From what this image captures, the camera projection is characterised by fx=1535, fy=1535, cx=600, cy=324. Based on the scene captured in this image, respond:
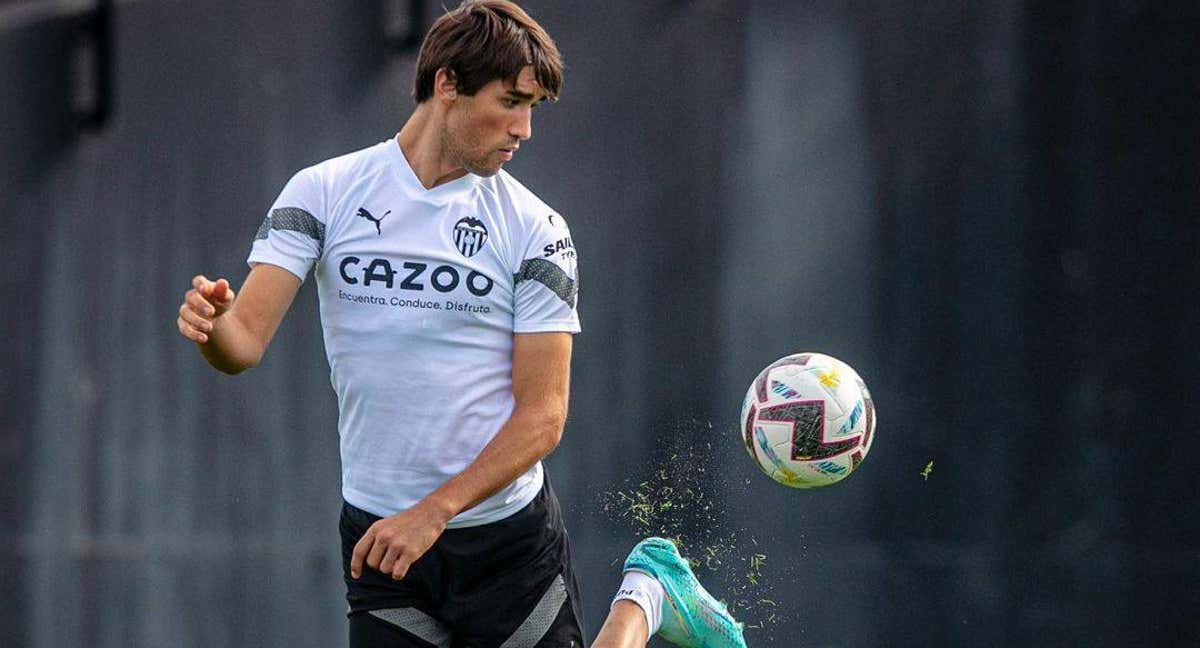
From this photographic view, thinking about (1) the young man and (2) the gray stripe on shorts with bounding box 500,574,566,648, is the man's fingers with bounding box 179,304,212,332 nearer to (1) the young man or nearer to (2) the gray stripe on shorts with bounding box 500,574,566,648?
(1) the young man

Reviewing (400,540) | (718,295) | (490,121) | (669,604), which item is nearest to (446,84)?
(490,121)

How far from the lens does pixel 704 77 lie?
572 cm

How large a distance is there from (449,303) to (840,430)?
1348mm

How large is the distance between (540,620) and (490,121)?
120 centimetres

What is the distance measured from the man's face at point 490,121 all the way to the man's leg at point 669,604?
163 cm

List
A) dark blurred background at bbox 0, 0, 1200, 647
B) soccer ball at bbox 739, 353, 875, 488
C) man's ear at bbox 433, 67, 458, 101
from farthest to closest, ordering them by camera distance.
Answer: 1. dark blurred background at bbox 0, 0, 1200, 647
2. soccer ball at bbox 739, 353, 875, 488
3. man's ear at bbox 433, 67, 458, 101

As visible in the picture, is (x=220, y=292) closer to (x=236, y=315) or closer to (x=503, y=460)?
(x=236, y=315)

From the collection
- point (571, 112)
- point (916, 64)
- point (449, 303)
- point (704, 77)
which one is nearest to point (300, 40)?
point (571, 112)

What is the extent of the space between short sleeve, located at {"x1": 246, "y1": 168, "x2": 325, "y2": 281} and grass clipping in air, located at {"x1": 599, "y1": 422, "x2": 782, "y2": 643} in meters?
2.35

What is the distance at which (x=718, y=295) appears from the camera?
5.67m

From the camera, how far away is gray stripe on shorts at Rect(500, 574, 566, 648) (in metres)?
3.66

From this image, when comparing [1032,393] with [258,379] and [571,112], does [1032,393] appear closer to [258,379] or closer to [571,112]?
[571,112]

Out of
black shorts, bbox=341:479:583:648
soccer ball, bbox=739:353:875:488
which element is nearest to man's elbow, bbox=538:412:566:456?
black shorts, bbox=341:479:583:648

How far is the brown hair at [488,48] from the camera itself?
3535 mm
